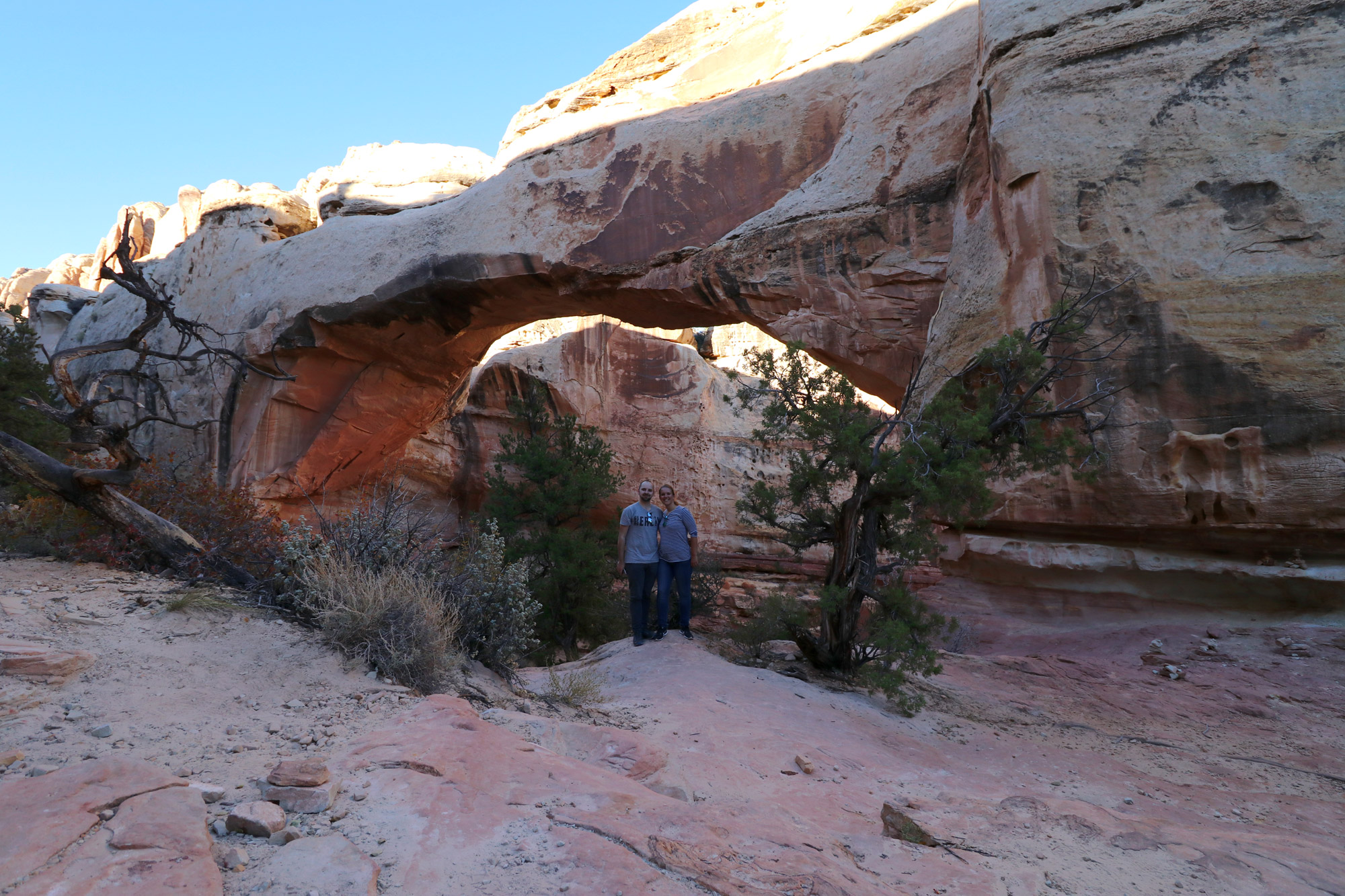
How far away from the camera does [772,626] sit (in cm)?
743

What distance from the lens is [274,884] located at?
1979mm

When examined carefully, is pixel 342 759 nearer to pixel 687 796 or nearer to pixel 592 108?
pixel 687 796

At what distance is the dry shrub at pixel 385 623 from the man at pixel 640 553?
2.73m

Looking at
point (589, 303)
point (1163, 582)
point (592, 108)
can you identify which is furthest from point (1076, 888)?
point (592, 108)

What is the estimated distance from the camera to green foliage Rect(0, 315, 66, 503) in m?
10.3

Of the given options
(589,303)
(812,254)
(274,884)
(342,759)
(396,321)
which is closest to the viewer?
(274,884)

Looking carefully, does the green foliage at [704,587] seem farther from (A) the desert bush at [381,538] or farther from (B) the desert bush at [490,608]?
(A) the desert bush at [381,538]

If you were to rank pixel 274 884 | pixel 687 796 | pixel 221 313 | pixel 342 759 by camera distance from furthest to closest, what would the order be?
1. pixel 221 313
2. pixel 687 796
3. pixel 342 759
4. pixel 274 884

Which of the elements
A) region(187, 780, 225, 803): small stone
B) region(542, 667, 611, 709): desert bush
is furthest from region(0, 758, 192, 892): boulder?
region(542, 667, 611, 709): desert bush

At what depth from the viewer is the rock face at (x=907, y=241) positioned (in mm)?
6336

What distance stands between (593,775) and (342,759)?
859mm

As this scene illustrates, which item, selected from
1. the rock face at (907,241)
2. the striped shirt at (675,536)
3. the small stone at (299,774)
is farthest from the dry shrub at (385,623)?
the rock face at (907,241)

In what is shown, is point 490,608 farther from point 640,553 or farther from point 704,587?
point 704,587

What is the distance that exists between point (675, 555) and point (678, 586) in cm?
36
